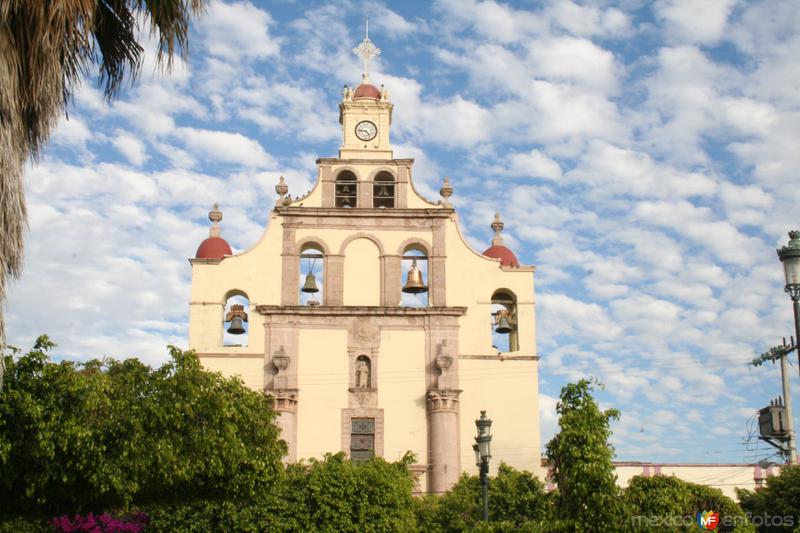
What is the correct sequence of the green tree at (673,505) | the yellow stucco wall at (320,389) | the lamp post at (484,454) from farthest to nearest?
the yellow stucco wall at (320,389) → the lamp post at (484,454) → the green tree at (673,505)

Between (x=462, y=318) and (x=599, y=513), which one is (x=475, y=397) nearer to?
(x=462, y=318)

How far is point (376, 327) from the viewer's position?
107 ft

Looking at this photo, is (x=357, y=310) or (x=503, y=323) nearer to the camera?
(x=357, y=310)

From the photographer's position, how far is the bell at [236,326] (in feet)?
106

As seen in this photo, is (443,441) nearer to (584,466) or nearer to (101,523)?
(101,523)

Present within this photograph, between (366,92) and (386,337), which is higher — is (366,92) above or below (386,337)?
above

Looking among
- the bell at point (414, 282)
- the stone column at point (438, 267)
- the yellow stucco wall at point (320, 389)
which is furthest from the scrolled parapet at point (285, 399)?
the stone column at point (438, 267)

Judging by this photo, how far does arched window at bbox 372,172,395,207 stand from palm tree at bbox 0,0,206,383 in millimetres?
23185

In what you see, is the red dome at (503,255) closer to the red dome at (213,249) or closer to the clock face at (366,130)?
the clock face at (366,130)

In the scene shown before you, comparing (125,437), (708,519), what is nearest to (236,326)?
(125,437)

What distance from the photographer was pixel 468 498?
27.2 meters

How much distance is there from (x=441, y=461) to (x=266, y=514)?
7804mm

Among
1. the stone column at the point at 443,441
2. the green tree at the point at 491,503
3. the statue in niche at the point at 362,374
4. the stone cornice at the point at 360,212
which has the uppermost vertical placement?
the stone cornice at the point at 360,212

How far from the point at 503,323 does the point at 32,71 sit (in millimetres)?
24436
